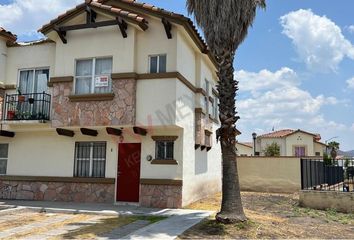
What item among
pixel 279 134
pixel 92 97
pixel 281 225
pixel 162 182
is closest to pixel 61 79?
pixel 92 97

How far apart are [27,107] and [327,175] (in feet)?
48.0

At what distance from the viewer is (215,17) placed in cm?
1088

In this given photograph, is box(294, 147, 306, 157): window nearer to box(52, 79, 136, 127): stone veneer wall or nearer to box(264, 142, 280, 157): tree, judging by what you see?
box(264, 142, 280, 157): tree

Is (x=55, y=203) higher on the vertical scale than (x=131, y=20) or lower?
lower

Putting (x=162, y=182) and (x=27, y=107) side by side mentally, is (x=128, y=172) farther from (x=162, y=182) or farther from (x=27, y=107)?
(x=27, y=107)

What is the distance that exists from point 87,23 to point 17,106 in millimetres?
5059

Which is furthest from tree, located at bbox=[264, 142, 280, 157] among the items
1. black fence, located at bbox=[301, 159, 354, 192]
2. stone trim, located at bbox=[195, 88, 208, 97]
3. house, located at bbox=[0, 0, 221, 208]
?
house, located at bbox=[0, 0, 221, 208]

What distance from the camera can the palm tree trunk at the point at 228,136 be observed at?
34.6 feet

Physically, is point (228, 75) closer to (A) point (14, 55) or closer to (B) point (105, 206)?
(B) point (105, 206)

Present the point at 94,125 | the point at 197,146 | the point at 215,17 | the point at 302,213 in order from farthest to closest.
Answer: the point at 197,146
the point at 94,125
the point at 302,213
the point at 215,17

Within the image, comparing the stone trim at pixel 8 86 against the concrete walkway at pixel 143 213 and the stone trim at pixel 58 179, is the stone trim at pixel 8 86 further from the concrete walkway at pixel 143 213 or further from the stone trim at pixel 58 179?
the concrete walkway at pixel 143 213

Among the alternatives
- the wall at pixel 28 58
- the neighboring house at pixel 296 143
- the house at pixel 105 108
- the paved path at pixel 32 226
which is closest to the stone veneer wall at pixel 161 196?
the house at pixel 105 108

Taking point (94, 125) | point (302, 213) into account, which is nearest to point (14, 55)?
point (94, 125)

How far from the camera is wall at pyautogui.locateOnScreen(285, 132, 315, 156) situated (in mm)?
45100
